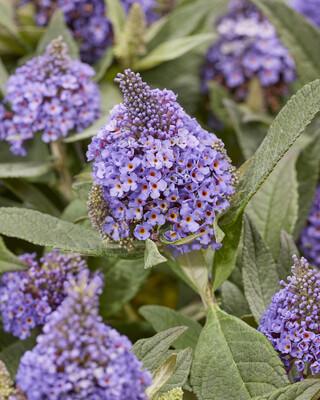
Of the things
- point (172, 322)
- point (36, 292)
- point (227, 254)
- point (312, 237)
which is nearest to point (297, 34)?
point (312, 237)

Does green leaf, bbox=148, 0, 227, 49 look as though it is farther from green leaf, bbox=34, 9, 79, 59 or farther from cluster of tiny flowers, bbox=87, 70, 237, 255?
cluster of tiny flowers, bbox=87, 70, 237, 255

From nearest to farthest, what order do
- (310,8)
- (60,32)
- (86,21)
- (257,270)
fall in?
(257,270) < (60,32) < (86,21) < (310,8)

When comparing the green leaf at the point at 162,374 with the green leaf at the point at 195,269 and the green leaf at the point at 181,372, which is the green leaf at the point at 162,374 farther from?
the green leaf at the point at 195,269

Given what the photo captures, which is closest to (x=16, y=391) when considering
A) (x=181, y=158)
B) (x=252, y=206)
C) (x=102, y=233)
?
(x=102, y=233)

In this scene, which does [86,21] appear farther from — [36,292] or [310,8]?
[36,292]

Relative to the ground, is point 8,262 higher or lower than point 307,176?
higher

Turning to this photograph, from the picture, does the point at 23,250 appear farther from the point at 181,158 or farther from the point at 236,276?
the point at 181,158

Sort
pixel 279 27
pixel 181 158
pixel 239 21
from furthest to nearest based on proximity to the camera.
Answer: pixel 239 21 → pixel 279 27 → pixel 181 158
